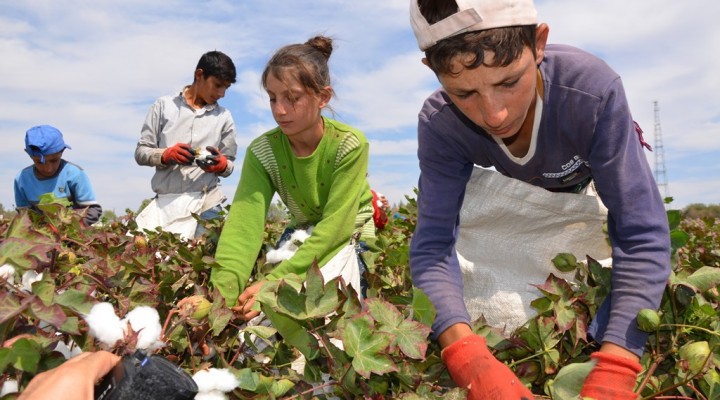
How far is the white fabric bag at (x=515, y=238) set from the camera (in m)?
1.91

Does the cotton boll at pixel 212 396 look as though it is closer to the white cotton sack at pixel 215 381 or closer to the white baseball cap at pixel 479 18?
the white cotton sack at pixel 215 381

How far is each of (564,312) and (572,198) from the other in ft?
1.84

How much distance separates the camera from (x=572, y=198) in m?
1.89

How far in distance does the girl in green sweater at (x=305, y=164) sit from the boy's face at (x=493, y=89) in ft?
3.51

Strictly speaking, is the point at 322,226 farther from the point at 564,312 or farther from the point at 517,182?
the point at 564,312

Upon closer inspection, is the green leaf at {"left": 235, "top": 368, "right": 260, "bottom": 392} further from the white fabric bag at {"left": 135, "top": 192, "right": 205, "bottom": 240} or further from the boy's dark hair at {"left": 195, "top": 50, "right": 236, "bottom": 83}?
the boy's dark hair at {"left": 195, "top": 50, "right": 236, "bottom": 83}

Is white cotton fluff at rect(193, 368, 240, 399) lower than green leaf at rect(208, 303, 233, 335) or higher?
lower

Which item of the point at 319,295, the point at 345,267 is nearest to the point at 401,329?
the point at 319,295

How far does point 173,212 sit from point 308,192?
1.94m

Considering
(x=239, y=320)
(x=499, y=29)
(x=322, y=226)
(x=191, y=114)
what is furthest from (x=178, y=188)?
(x=499, y=29)

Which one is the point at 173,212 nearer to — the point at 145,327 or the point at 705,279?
the point at 145,327

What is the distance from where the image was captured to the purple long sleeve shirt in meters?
1.51

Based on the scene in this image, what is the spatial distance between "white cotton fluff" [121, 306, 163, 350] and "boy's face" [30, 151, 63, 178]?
4.58 metres

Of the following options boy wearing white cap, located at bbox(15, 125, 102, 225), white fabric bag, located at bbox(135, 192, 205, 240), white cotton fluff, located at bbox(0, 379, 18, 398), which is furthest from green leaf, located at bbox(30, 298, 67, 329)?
boy wearing white cap, located at bbox(15, 125, 102, 225)
